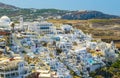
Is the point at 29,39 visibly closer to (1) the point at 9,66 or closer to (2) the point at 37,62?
(2) the point at 37,62

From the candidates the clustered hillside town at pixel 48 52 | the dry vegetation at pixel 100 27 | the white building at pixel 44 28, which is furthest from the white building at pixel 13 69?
the dry vegetation at pixel 100 27

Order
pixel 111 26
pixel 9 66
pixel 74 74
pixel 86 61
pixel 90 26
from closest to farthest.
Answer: pixel 9 66, pixel 74 74, pixel 86 61, pixel 90 26, pixel 111 26

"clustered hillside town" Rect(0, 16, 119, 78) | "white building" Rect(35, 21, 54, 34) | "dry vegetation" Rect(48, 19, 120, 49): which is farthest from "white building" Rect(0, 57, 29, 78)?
"dry vegetation" Rect(48, 19, 120, 49)

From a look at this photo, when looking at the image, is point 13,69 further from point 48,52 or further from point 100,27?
point 100,27

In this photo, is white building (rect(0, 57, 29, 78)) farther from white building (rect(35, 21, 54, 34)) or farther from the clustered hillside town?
white building (rect(35, 21, 54, 34))

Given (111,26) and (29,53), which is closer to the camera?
(29,53)

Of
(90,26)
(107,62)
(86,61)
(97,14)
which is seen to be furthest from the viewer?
(97,14)

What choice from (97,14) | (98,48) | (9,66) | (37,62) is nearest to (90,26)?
(97,14)

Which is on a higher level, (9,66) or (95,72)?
(9,66)

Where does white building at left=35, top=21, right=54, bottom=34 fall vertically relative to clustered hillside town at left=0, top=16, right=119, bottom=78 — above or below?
above
